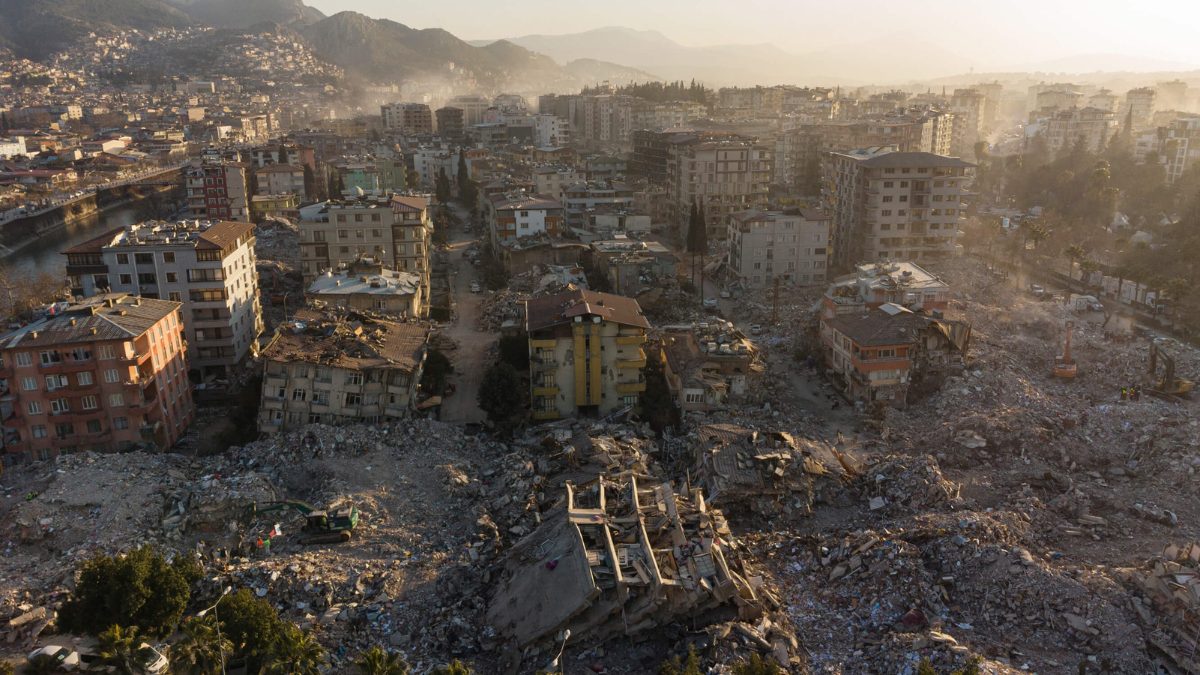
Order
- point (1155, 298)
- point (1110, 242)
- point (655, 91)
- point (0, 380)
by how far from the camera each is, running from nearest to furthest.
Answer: point (0, 380)
point (1155, 298)
point (1110, 242)
point (655, 91)

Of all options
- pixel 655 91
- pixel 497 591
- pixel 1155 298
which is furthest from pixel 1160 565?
pixel 655 91

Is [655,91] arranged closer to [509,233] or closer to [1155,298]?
[509,233]

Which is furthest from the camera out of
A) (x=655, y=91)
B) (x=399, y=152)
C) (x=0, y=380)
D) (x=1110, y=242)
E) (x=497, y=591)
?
(x=655, y=91)

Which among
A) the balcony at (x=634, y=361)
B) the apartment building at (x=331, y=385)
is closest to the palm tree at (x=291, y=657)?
the apartment building at (x=331, y=385)

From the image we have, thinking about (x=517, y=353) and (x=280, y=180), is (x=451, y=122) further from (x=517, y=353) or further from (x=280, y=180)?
(x=517, y=353)

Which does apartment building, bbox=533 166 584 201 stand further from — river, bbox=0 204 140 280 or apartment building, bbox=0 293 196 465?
apartment building, bbox=0 293 196 465

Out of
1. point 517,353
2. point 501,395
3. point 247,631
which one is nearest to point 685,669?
point 247,631

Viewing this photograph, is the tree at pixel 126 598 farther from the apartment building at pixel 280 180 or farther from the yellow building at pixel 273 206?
the apartment building at pixel 280 180
